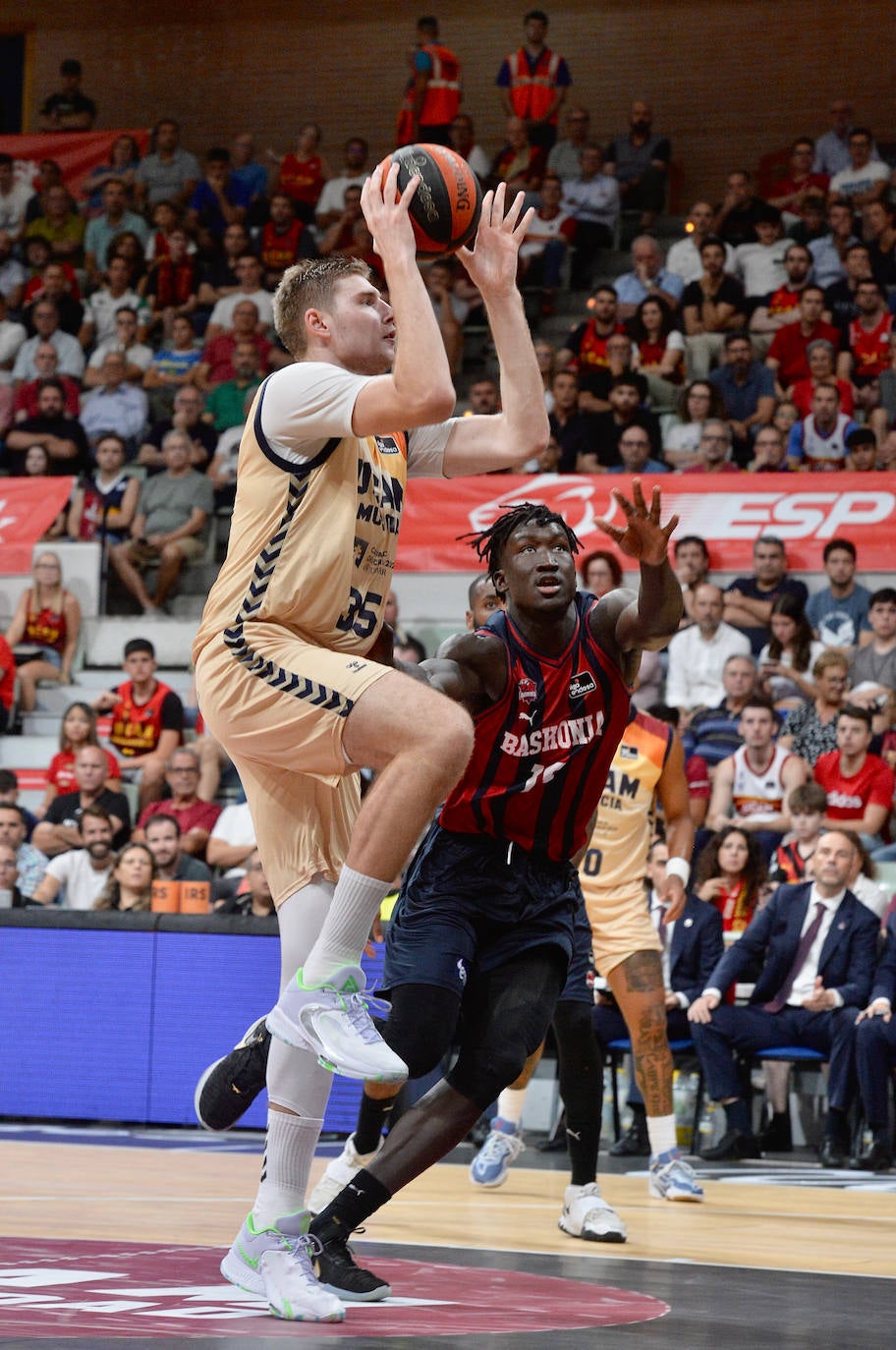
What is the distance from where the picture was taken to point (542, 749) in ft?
17.0

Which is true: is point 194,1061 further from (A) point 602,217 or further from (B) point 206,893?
(A) point 602,217

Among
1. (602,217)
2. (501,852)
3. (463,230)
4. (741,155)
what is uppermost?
(741,155)

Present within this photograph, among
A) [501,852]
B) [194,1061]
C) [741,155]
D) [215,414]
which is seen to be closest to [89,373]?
[215,414]

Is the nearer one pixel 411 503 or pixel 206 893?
pixel 206 893

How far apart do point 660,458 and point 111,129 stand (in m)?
9.42

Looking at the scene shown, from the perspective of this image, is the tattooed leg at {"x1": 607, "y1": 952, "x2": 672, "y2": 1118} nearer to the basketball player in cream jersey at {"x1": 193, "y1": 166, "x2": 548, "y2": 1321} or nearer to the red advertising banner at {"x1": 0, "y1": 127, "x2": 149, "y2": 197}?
the basketball player in cream jersey at {"x1": 193, "y1": 166, "x2": 548, "y2": 1321}

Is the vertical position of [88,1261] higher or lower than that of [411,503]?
lower

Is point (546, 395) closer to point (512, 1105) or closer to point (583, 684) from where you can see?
point (512, 1105)

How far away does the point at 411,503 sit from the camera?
13.8 meters

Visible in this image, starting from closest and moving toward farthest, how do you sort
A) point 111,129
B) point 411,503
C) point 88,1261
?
point 88,1261 → point 411,503 → point 111,129

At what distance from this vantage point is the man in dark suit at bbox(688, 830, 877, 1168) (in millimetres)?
9383

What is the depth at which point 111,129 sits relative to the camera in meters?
20.4

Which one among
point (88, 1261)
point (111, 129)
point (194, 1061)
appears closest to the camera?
point (88, 1261)

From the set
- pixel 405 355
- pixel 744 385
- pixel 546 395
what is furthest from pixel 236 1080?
pixel 744 385
